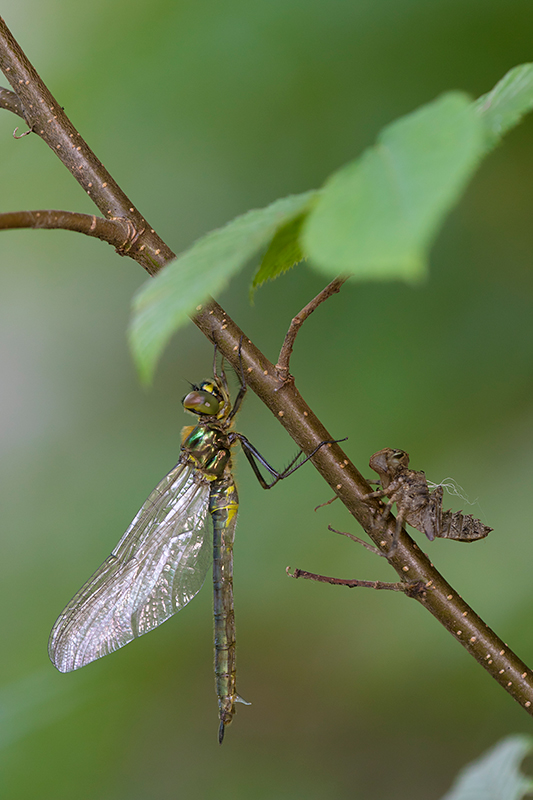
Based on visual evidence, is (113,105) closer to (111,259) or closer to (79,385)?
(111,259)

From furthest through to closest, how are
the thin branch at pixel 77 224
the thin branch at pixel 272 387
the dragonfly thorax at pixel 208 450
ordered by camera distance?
the dragonfly thorax at pixel 208 450
the thin branch at pixel 272 387
the thin branch at pixel 77 224

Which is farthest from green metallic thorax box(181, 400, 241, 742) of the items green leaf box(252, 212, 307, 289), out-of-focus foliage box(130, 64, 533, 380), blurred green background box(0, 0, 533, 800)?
out-of-focus foliage box(130, 64, 533, 380)

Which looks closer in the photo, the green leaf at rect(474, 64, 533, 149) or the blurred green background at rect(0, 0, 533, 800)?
the green leaf at rect(474, 64, 533, 149)

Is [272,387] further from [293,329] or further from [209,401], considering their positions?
[209,401]

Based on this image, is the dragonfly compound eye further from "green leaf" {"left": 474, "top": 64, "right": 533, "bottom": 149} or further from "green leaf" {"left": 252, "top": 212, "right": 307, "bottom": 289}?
"green leaf" {"left": 474, "top": 64, "right": 533, "bottom": 149}

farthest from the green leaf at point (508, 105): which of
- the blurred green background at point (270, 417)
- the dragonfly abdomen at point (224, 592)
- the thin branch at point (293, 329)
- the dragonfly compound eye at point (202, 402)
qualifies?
the blurred green background at point (270, 417)

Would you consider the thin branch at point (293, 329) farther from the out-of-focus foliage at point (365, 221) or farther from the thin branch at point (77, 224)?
the out-of-focus foliage at point (365, 221)

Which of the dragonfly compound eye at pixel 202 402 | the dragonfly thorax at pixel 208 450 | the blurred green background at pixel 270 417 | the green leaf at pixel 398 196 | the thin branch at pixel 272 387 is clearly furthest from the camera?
the blurred green background at pixel 270 417
